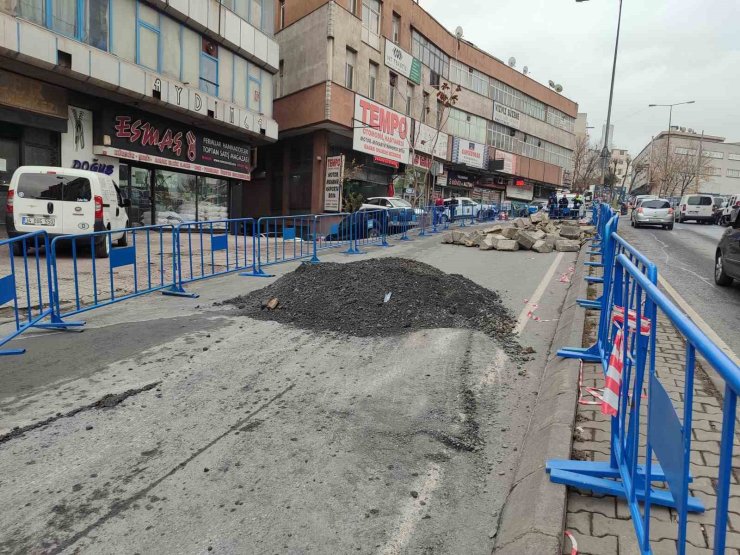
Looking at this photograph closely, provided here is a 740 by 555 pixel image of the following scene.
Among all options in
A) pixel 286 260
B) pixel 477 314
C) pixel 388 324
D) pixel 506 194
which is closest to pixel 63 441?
pixel 388 324

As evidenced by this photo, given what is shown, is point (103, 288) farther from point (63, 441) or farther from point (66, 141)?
point (66, 141)

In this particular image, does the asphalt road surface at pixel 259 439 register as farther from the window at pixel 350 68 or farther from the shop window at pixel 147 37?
the window at pixel 350 68

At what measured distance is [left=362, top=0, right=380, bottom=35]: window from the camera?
28.8m

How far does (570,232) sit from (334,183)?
45.9ft

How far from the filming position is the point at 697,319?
7.08 metres

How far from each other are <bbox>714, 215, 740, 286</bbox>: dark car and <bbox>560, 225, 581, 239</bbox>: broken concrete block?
303 inches

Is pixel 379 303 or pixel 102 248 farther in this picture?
pixel 102 248

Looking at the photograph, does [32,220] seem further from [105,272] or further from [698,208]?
[698,208]

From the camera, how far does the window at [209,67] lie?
21156 millimetres

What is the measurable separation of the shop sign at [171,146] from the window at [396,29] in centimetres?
1276

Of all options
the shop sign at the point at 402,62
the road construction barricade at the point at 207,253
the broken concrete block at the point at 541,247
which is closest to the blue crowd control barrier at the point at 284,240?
the road construction barricade at the point at 207,253

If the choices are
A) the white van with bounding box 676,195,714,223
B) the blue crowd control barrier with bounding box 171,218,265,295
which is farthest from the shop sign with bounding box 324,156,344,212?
the white van with bounding box 676,195,714,223

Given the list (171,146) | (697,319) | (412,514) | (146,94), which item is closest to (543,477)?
(412,514)

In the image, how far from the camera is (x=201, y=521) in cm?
269
